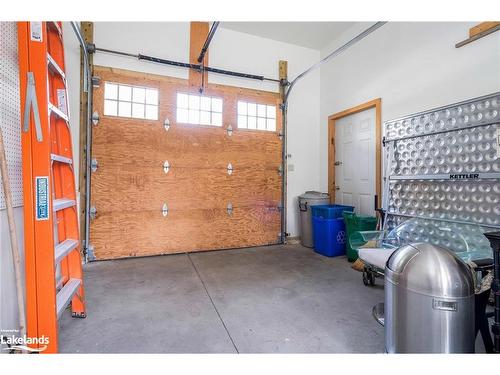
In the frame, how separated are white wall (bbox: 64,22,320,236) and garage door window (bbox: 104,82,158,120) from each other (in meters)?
0.30

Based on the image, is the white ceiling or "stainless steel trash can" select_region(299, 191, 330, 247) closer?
the white ceiling

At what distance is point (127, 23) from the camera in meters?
3.51

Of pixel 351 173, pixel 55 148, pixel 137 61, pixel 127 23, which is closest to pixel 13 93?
pixel 55 148

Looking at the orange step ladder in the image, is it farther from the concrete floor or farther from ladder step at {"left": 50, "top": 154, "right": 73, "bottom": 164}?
the concrete floor

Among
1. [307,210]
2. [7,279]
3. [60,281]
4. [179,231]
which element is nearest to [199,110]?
[179,231]

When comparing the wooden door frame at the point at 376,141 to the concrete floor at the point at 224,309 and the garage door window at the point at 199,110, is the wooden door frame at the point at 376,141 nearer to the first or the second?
the concrete floor at the point at 224,309

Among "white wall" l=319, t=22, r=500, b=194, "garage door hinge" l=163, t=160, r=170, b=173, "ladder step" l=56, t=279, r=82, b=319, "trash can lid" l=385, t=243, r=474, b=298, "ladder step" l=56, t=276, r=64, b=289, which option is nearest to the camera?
"trash can lid" l=385, t=243, r=474, b=298

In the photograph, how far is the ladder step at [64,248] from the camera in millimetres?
1606

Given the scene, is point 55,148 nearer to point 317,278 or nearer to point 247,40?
point 317,278

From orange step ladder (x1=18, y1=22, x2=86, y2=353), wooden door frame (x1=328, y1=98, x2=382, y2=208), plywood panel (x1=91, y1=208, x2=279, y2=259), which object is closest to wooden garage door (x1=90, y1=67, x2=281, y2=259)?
plywood panel (x1=91, y1=208, x2=279, y2=259)

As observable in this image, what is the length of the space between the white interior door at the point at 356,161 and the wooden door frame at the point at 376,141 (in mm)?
66

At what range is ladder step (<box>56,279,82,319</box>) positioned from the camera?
1.55 meters

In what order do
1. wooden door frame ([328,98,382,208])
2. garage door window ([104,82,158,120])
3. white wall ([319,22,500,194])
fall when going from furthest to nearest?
wooden door frame ([328,98,382,208]), garage door window ([104,82,158,120]), white wall ([319,22,500,194])

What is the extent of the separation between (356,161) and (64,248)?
389 centimetres
